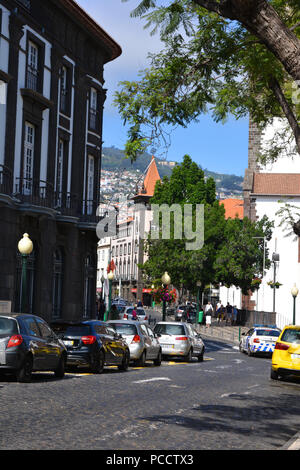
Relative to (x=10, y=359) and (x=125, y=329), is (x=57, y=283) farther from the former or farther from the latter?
(x=10, y=359)

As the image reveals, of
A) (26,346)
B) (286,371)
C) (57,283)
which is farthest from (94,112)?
(26,346)

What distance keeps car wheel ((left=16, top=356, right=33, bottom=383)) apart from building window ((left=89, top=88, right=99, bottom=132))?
77.8 feet

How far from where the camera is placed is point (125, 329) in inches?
1062

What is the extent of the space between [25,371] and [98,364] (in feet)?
15.3

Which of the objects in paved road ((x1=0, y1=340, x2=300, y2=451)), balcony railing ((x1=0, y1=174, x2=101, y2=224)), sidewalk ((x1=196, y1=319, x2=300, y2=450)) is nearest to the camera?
paved road ((x1=0, y1=340, x2=300, y2=451))

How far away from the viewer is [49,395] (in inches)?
599

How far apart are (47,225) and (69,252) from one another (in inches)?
132

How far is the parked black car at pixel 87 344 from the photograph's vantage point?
2212 centimetres

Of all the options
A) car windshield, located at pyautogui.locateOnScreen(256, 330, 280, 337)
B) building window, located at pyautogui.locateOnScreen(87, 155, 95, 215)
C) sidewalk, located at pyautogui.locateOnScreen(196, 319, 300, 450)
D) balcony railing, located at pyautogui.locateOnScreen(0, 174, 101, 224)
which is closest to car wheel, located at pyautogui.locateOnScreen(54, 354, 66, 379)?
balcony railing, located at pyautogui.locateOnScreen(0, 174, 101, 224)

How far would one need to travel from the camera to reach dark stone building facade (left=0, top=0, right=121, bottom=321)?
31078mm

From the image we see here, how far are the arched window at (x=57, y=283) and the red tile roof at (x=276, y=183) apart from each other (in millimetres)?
46164

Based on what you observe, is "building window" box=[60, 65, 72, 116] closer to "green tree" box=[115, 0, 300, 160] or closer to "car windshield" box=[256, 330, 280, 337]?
"car windshield" box=[256, 330, 280, 337]

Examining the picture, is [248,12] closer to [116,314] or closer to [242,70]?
[242,70]

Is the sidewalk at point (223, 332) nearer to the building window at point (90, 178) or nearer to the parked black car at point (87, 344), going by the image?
the building window at point (90, 178)
